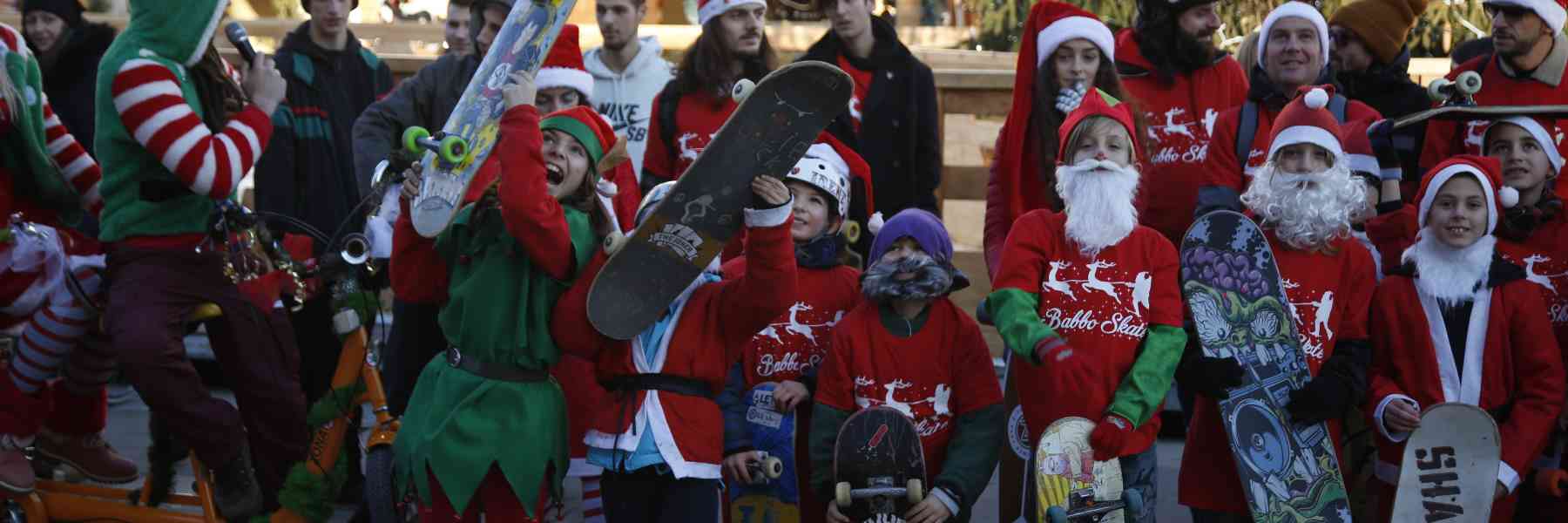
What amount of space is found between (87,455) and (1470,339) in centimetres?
441

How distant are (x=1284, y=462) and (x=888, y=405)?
42.6 inches

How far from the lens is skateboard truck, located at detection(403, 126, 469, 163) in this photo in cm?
420

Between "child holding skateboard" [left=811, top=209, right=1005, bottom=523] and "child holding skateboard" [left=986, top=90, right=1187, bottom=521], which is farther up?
"child holding skateboard" [left=986, top=90, right=1187, bottom=521]

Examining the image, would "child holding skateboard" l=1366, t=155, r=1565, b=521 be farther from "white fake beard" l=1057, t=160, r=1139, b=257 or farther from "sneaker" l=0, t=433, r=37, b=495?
"sneaker" l=0, t=433, r=37, b=495

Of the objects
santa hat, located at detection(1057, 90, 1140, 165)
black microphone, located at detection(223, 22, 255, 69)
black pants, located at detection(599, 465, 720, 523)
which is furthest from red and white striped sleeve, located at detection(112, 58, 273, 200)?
santa hat, located at detection(1057, 90, 1140, 165)

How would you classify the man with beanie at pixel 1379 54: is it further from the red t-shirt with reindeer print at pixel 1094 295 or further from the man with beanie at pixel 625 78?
the man with beanie at pixel 625 78

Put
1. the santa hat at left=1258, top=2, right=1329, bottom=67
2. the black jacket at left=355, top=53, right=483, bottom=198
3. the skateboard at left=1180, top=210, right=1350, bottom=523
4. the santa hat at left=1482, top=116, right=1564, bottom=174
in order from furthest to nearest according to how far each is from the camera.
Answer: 1. the black jacket at left=355, top=53, right=483, bottom=198
2. the santa hat at left=1258, top=2, right=1329, bottom=67
3. the santa hat at left=1482, top=116, right=1564, bottom=174
4. the skateboard at left=1180, top=210, right=1350, bottom=523

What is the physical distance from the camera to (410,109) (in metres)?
6.18

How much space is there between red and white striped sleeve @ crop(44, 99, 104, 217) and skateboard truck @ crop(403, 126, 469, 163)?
1.90 meters

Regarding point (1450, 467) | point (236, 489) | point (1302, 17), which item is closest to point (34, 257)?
point (236, 489)

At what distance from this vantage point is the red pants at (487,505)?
4.29 m

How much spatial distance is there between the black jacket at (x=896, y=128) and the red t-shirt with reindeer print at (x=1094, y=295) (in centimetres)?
136

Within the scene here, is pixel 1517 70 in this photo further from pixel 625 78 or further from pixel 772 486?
pixel 625 78

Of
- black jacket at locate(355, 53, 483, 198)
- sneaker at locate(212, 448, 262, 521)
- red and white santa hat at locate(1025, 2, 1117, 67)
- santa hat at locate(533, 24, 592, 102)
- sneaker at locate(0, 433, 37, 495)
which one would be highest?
red and white santa hat at locate(1025, 2, 1117, 67)
